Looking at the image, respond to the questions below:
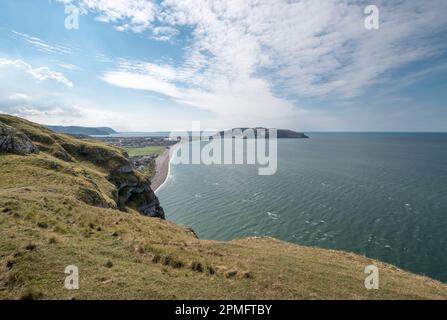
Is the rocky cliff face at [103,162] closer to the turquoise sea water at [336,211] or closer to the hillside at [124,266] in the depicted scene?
the turquoise sea water at [336,211]

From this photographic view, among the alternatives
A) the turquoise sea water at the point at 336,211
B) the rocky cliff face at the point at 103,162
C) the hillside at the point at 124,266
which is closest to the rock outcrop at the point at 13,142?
the rocky cliff face at the point at 103,162

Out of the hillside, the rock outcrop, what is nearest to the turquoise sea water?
the hillside

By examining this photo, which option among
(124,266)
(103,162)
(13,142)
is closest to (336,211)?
(124,266)

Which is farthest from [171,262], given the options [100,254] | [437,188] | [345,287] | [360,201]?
[437,188]

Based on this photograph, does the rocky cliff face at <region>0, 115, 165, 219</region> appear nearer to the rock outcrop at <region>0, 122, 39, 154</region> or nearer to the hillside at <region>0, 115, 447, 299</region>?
the rock outcrop at <region>0, 122, 39, 154</region>
